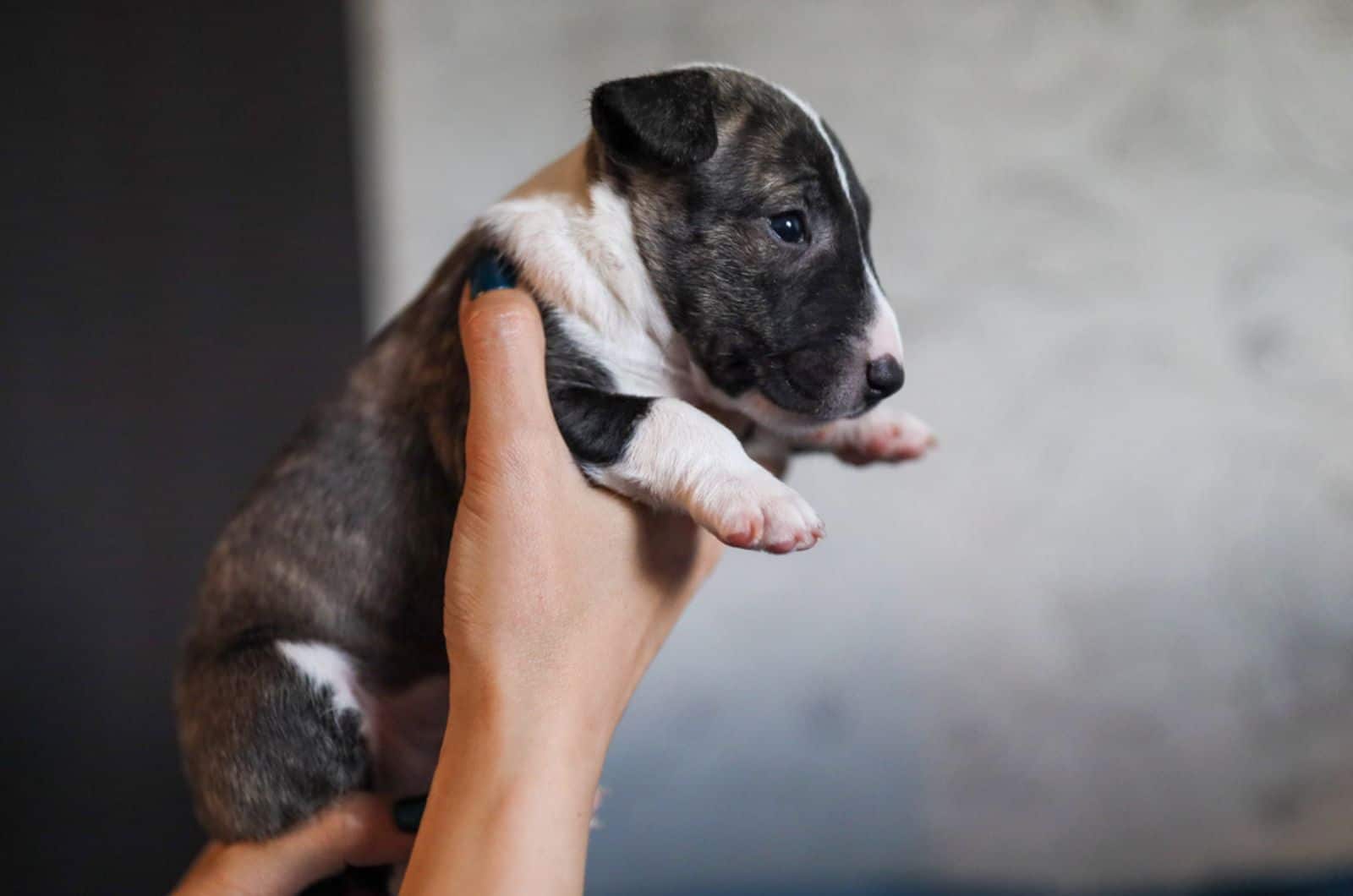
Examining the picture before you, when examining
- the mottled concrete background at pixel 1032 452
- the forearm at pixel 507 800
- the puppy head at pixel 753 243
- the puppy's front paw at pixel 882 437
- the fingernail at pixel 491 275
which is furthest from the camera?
the mottled concrete background at pixel 1032 452

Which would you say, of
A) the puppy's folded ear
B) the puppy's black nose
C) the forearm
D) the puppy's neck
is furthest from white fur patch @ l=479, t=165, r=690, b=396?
the forearm

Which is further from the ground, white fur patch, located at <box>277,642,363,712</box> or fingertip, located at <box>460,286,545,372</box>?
fingertip, located at <box>460,286,545,372</box>

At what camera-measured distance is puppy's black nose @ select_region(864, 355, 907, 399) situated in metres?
1.52

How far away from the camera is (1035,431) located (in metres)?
3.45

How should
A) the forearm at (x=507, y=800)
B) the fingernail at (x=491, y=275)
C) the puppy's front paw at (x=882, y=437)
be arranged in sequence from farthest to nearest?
the puppy's front paw at (x=882, y=437), the fingernail at (x=491, y=275), the forearm at (x=507, y=800)

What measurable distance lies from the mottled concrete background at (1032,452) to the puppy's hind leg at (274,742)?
6.63 feet

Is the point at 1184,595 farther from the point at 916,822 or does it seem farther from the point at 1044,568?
the point at 916,822

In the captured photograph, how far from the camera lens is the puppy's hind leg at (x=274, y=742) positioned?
164 centimetres

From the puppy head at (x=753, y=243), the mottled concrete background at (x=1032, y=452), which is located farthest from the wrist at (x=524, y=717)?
the mottled concrete background at (x=1032, y=452)

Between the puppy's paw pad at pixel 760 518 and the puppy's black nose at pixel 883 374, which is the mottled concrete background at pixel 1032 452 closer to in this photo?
the puppy's black nose at pixel 883 374

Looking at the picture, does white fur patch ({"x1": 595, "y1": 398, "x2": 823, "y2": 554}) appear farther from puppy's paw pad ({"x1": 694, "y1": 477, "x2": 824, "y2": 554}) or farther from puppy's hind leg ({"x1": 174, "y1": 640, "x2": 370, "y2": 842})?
puppy's hind leg ({"x1": 174, "y1": 640, "x2": 370, "y2": 842})

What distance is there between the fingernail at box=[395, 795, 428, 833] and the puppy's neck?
847 mm

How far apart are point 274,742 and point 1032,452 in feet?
8.92

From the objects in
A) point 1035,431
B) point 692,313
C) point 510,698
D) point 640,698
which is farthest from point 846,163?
point 640,698
